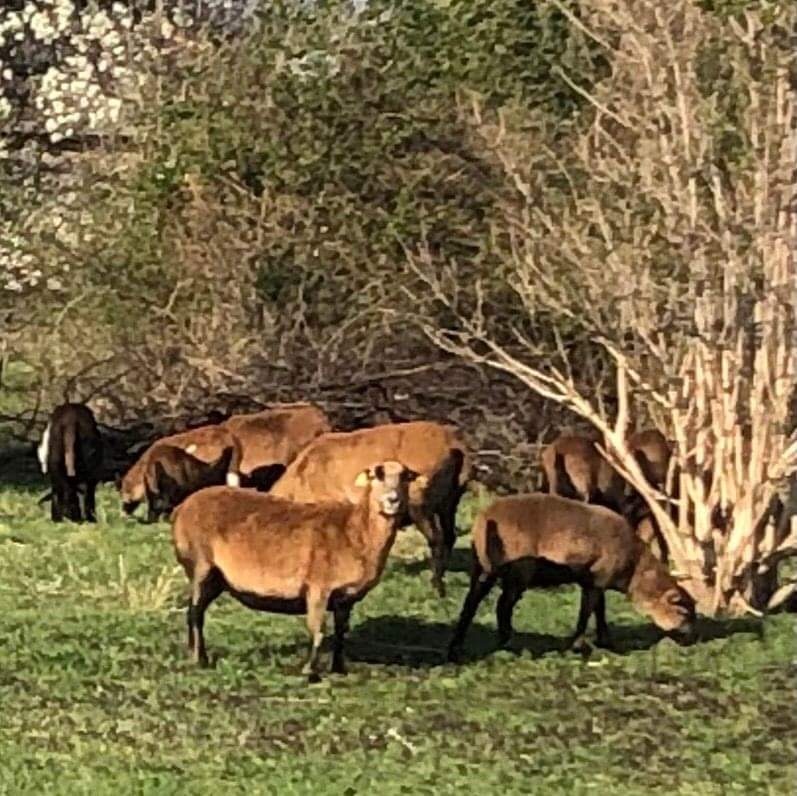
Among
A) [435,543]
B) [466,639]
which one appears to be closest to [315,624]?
[466,639]

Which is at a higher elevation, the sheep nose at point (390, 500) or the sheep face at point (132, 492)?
the sheep nose at point (390, 500)

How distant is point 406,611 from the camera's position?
1394cm

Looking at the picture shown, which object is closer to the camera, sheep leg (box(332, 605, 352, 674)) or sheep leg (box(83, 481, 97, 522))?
sheep leg (box(332, 605, 352, 674))

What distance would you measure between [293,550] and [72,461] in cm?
799

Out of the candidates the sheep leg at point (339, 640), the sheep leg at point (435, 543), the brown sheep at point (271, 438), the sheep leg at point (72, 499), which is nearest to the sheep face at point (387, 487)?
the sheep leg at point (339, 640)

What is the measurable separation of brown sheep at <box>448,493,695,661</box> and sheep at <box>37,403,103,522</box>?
714 centimetres

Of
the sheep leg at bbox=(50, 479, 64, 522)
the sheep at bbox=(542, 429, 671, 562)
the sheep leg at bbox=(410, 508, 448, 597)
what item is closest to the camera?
the sheep leg at bbox=(410, 508, 448, 597)

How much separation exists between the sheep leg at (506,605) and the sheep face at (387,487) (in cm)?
100

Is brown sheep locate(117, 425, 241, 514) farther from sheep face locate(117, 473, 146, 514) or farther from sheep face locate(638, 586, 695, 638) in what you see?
sheep face locate(638, 586, 695, 638)

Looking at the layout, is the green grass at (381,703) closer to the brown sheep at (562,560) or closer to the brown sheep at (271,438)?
the brown sheep at (562,560)

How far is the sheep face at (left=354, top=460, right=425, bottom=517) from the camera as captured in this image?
1165cm

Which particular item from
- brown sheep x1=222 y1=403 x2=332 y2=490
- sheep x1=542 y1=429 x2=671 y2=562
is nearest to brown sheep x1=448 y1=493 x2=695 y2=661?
sheep x1=542 y1=429 x2=671 y2=562

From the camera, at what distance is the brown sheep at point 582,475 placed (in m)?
16.4

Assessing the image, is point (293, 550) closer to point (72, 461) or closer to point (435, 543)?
point (435, 543)
